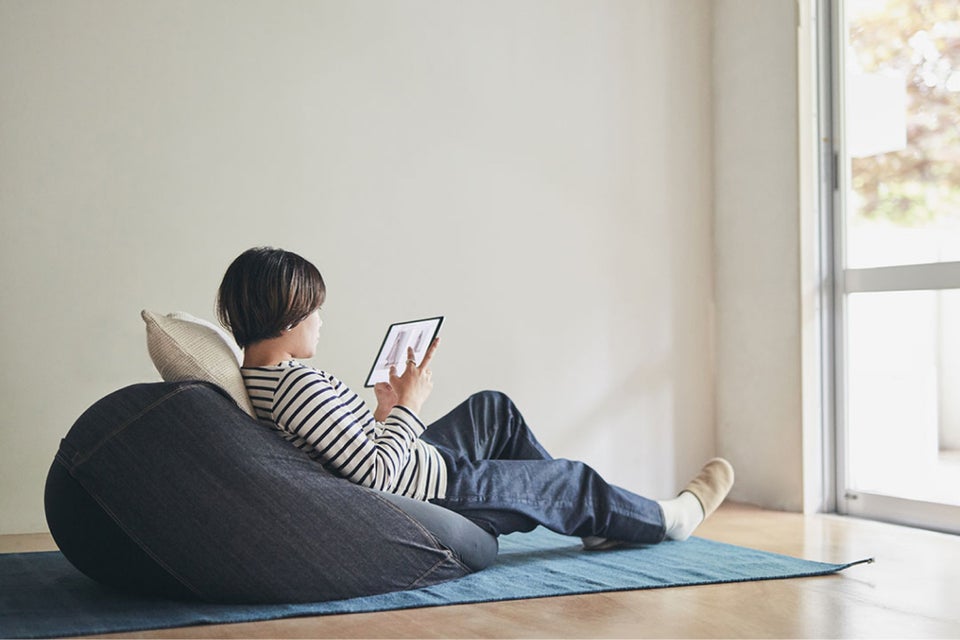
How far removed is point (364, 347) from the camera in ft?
12.0

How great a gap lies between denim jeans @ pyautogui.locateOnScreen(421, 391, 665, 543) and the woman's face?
42cm

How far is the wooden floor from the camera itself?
189cm

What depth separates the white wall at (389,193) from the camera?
3.25 meters

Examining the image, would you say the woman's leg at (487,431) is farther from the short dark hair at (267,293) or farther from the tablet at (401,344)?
the short dark hair at (267,293)

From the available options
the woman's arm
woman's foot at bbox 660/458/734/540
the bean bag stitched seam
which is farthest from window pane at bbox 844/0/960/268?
the bean bag stitched seam

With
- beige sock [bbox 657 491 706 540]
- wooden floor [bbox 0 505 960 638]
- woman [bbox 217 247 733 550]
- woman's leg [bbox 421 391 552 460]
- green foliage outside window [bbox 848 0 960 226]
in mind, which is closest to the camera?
wooden floor [bbox 0 505 960 638]

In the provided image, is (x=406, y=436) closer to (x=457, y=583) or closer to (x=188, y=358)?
(x=457, y=583)

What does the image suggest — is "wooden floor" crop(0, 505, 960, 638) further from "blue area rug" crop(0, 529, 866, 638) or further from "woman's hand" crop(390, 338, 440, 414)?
"woman's hand" crop(390, 338, 440, 414)

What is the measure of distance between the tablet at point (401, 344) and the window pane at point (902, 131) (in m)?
1.93

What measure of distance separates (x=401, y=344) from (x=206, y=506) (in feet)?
1.89

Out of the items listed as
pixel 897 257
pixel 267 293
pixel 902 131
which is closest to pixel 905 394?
pixel 897 257

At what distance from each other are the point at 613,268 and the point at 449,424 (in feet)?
5.47

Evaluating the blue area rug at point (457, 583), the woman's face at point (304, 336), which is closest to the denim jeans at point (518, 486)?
the blue area rug at point (457, 583)

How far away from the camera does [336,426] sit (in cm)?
213
